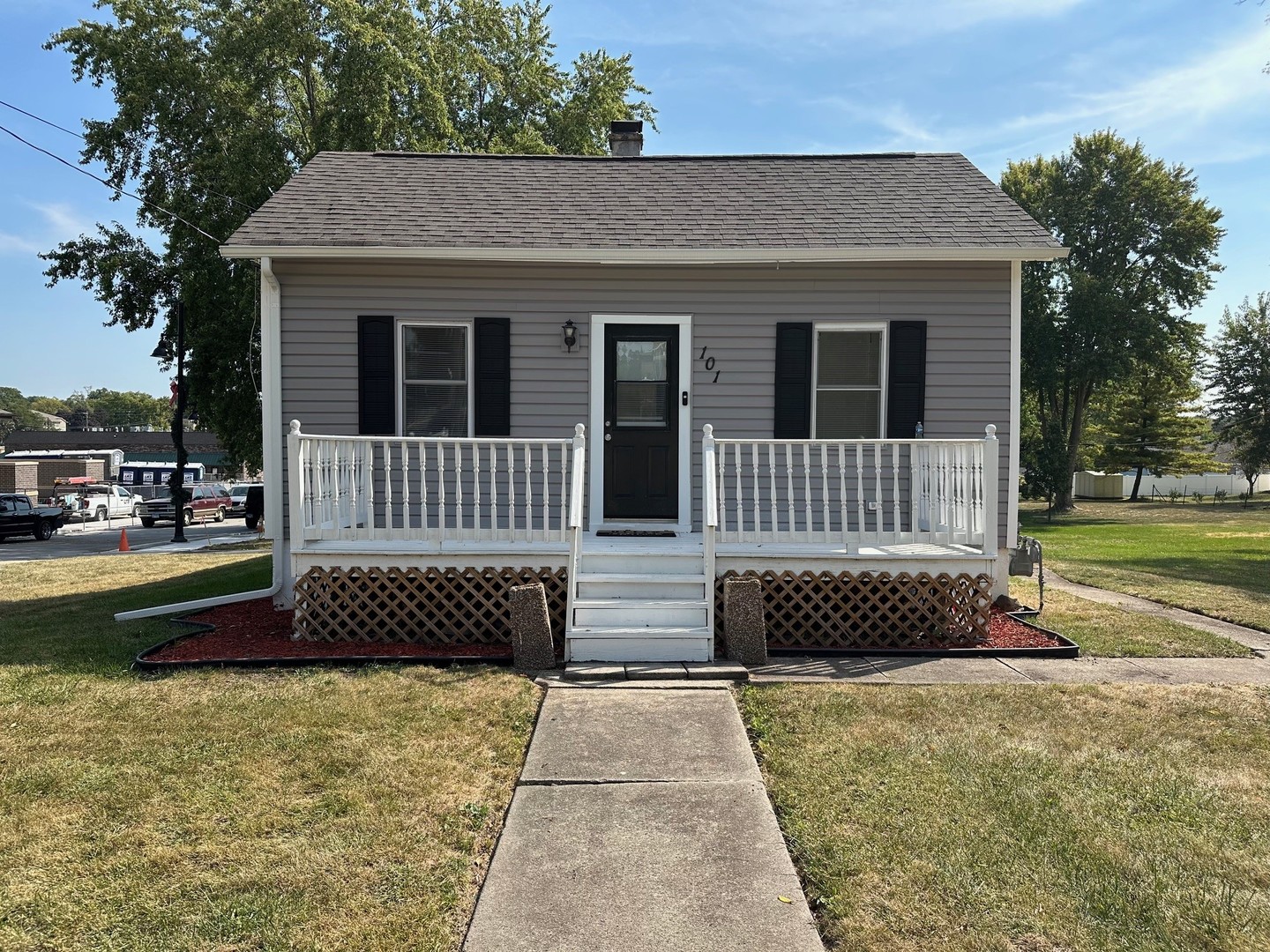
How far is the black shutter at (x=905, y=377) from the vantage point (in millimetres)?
7535

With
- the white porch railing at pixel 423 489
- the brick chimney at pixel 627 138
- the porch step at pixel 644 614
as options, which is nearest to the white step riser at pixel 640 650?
the porch step at pixel 644 614

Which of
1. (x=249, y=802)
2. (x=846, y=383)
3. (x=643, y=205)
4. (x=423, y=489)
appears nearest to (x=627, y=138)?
(x=643, y=205)

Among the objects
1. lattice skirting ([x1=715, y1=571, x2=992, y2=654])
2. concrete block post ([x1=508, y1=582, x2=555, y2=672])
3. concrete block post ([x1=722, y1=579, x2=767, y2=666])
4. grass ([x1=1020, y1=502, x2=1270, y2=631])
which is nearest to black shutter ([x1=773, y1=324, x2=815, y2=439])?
lattice skirting ([x1=715, y1=571, x2=992, y2=654])

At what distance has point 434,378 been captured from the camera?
775cm

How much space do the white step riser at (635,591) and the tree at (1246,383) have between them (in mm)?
43838

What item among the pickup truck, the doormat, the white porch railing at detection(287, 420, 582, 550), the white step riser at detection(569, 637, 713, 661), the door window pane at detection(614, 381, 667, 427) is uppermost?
the door window pane at detection(614, 381, 667, 427)

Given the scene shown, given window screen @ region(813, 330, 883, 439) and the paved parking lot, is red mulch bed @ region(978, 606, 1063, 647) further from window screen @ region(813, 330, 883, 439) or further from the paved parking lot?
the paved parking lot

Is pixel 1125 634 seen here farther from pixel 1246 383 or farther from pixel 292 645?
pixel 1246 383

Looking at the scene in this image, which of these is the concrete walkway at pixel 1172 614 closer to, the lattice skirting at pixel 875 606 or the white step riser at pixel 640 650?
the lattice skirting at pixel 875 606

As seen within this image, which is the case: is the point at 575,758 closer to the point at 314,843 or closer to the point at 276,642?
the point at 314,843

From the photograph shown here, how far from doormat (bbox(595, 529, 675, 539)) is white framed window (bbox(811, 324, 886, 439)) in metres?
1.72

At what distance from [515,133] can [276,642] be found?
1949 cm

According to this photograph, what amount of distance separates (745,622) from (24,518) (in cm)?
2530

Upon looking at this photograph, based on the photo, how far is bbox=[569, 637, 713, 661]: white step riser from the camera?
579cm
